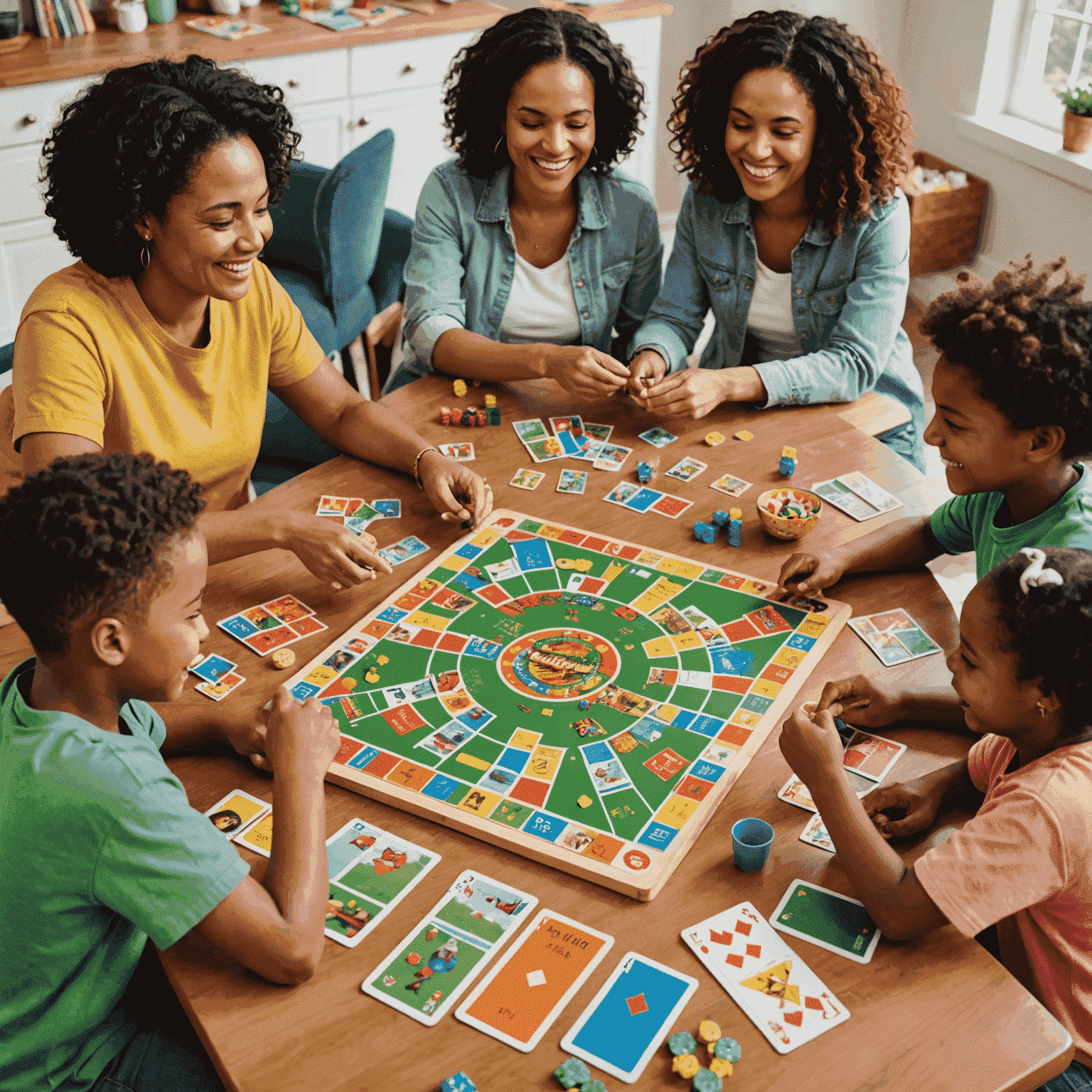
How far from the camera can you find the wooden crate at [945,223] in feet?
15.9

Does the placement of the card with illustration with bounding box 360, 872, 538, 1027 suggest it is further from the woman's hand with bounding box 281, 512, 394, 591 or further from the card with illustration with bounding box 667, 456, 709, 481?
the card with illustration with bounding box 667, 456, 709, 481

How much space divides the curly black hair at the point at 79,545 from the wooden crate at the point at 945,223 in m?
4.20

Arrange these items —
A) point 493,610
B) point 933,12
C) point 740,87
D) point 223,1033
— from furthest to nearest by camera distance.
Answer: point 933,12, point 740,87, point 493,610, point 223,1033

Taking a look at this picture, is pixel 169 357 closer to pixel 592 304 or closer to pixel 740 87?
pixel 592 304

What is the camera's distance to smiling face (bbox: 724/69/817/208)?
2393 millimetres

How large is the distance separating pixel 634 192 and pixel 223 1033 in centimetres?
213

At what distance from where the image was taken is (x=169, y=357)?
82.4 inches

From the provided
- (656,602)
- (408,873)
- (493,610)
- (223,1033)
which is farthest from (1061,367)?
(223,1033)

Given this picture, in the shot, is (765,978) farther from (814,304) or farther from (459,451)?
(814,304)

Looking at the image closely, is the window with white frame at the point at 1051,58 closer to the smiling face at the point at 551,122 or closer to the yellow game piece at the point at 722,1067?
the smiling face at the point at 551,122

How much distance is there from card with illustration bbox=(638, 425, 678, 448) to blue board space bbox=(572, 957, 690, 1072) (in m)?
1.23

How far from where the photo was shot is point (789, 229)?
8.58 ft

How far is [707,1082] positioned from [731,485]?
48.1 inches

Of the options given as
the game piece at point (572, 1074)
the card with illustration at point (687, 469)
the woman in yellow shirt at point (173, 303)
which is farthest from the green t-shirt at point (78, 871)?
the card with illustration at point (687, 469)
